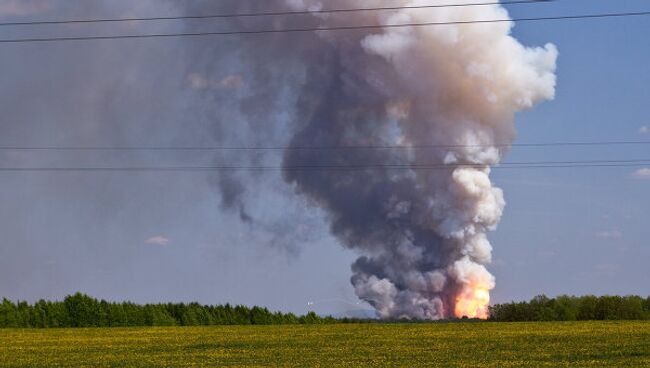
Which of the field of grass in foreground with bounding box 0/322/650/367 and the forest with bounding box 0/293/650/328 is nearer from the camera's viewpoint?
the field of grass in foreground with bounding box 0/322/650/367

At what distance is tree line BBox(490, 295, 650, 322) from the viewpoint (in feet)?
270

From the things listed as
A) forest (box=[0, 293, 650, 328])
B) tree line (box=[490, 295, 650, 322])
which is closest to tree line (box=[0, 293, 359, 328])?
forest (box=[0, 293, 650, 328])

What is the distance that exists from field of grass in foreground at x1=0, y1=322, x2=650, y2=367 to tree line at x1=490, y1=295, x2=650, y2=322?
23.0 metres

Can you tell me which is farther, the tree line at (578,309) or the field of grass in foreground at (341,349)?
the tree line at (578,309)

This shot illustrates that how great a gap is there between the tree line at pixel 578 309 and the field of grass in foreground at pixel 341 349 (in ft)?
75.6

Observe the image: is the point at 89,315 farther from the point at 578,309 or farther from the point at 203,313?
the point at 578,309

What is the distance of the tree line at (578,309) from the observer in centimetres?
8219

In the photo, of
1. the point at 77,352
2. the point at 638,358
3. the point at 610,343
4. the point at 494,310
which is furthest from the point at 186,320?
the point at 638,358

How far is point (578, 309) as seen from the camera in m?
84.1

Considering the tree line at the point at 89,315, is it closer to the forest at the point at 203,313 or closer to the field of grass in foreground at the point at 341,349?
the forest at the point at 203,313

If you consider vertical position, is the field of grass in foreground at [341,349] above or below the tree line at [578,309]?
below

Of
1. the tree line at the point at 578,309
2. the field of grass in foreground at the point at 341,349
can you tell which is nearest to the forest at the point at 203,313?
the tree line at the point at 578,309

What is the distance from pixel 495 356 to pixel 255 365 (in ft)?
30.8

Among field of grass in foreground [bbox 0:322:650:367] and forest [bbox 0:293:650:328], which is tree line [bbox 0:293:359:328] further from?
field of grass in foreground [bbox 0:322:650:367]
